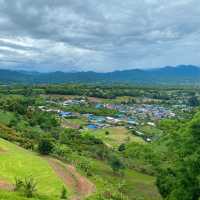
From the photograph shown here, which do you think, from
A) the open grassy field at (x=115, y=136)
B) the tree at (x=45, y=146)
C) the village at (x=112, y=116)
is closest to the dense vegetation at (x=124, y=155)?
the tree at (x=45, y=146)

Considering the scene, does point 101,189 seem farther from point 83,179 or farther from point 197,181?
point 197,181

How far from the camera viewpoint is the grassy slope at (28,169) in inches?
1465

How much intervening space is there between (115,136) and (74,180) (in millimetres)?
64887

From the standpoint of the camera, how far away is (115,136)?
106 meters

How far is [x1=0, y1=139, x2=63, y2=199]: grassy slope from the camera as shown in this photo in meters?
37.2

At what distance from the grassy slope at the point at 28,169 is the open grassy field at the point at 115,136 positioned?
47.9m

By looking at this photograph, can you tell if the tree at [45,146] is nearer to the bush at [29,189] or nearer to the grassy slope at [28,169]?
the grassy slope at [28,169]

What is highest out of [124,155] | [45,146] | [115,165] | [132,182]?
[45,146]

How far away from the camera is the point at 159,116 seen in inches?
5969

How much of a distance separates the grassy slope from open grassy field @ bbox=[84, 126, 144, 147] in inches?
1888

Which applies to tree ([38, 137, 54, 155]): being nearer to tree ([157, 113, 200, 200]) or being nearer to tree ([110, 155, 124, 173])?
tree ([110, 155, 124, 173])

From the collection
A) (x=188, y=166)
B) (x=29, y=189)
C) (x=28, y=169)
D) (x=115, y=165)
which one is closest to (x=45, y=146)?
(x=28, y=169)

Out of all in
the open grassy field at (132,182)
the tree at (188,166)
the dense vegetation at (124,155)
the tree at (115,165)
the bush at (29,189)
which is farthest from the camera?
the tree at (115,165)

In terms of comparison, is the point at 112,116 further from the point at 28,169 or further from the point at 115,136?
the point at 28,169
